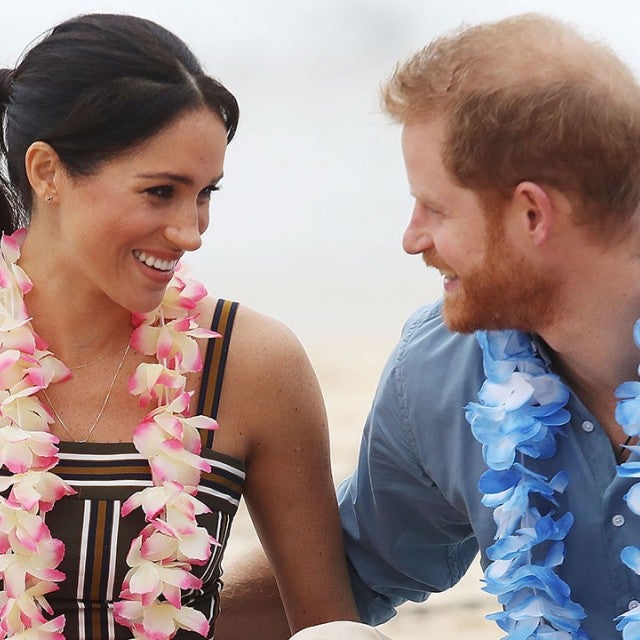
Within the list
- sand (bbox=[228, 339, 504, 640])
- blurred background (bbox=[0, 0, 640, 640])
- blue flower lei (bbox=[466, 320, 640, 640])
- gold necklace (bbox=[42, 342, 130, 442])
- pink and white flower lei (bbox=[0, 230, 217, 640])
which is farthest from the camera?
blurred background (bbox=[0, 0, 640, 640])

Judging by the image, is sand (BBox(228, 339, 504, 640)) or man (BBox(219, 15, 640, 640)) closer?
man (BBox(219, 15, 640, 640))

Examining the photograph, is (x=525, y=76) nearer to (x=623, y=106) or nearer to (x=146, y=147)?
(x=623, y=106)

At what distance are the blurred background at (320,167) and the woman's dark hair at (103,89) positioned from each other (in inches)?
109

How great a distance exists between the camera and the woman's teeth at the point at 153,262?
8.11ft

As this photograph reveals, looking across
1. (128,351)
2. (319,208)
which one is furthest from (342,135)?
(128,351)

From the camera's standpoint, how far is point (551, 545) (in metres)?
2.33

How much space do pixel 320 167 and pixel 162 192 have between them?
20.7 feet

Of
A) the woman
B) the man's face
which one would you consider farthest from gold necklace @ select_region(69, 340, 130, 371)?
the man's face

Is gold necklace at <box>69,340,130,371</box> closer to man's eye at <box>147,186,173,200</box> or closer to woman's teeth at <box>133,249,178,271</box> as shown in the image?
woman's teeth at <box>133,249,178,271</box>

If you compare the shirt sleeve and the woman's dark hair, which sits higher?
the woman's dark hair

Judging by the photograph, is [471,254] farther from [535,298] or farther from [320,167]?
[320,167]

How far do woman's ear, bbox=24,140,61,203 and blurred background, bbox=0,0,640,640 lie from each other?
2694 mm

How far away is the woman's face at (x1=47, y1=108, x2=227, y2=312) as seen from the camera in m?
2.43

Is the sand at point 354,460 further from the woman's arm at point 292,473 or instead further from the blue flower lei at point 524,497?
the blue flower lei at point 524,497
